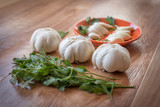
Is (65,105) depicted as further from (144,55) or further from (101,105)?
(144,55)

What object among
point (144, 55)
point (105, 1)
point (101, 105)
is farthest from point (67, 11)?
point (101, 105)

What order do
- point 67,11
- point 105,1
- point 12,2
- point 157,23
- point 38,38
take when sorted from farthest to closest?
1. point 105,1
2. point 12,2
3. point 67,11
4. point 157,23
5. point 38,38

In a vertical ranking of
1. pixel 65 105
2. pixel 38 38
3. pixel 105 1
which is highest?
pixel 105 1

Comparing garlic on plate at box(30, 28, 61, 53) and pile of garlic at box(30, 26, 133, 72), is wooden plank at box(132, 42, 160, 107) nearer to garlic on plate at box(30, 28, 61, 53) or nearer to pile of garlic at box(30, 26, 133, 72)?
pile of garlic at box(30, 26, 133, 72)

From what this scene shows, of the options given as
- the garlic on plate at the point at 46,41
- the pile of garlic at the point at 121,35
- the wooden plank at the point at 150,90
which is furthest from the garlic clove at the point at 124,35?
the garlic on plate at the point at 46,41

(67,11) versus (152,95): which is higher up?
(67,11)

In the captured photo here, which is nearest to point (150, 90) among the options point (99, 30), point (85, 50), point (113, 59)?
point (113, 59)

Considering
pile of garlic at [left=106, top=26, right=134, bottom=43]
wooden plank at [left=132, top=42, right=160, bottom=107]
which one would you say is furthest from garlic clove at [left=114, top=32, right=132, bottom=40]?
wooden plank at [left=132, top=42, right=160, bottom=107]

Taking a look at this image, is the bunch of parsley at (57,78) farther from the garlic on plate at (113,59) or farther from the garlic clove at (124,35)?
the garlic clove at (124,35)
